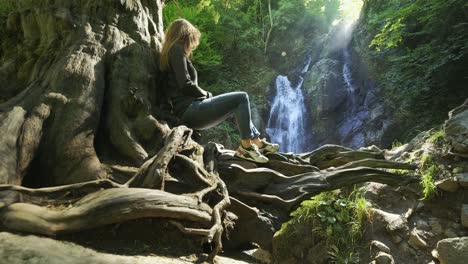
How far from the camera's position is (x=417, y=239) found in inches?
109

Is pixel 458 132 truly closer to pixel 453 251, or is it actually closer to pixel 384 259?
pixel 453 251

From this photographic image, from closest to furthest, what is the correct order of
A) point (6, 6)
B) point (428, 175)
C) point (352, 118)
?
1. point (428, 175)
2. point (6, 6)
3. point (352, 118)

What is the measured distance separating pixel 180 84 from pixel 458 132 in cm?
310

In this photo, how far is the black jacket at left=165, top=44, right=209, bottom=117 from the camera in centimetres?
378

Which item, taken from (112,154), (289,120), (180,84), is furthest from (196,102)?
(289,120)

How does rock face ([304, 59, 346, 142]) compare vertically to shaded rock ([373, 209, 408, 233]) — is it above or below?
above

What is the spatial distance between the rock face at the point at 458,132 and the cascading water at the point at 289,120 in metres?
9.48

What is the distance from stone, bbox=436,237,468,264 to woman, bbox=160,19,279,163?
1.88m

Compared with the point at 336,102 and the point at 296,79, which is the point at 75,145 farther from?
the point at 296,79

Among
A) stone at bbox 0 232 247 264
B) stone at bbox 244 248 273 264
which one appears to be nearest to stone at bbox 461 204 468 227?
stone at bbox 244 248 273 264

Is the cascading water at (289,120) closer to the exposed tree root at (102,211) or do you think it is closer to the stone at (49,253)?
the exposed tree root at (102,211)

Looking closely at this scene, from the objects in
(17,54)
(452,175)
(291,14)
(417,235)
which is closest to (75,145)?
(17,54)

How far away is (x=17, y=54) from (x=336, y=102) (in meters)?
11.9

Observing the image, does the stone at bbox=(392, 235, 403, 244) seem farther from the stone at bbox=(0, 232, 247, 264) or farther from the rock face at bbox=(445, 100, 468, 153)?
the stone at bbox=(0, 232, 247, 264)
